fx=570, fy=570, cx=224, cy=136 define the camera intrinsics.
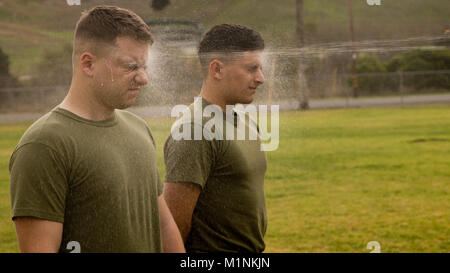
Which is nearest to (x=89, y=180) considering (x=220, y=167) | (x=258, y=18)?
(x=220, y=167)

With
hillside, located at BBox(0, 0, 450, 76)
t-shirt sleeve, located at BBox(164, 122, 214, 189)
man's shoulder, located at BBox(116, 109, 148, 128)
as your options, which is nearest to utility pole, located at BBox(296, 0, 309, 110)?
hillside, located at BBox(0, 0, 450, 76)

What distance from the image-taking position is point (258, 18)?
1333 mm

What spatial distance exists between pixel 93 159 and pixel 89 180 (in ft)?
0.13

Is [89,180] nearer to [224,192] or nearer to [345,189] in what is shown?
[224,192]

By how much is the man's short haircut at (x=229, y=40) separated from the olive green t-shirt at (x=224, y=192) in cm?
15

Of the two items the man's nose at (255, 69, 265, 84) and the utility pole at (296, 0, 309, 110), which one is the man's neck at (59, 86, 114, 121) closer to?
the man's nose at (255, 69, 265, 84)

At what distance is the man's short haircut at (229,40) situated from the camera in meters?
1.27

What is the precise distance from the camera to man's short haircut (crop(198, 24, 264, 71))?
1.27m

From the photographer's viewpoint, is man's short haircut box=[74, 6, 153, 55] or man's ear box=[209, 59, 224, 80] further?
man's ear box=[209, 59, 224, 80]

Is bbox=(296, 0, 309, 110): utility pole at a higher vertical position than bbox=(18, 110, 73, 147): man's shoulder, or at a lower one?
higher

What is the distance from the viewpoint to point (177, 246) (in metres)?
1.28

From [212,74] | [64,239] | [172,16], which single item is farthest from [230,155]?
[64,239]

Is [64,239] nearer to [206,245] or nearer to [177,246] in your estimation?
[177,246]

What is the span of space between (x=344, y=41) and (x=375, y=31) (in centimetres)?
14
